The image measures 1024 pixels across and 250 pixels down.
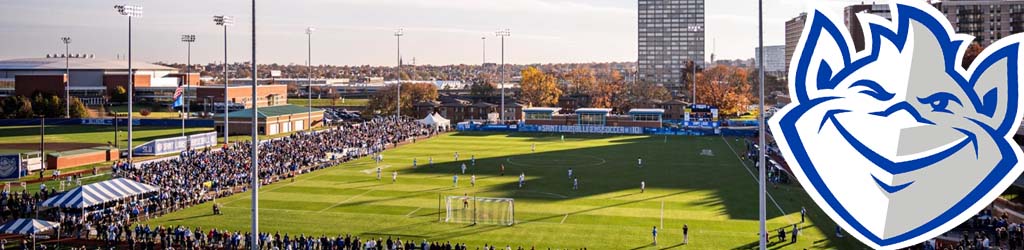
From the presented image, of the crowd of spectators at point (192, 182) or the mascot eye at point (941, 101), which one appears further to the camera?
the crowd of spectators at point (192, 182)

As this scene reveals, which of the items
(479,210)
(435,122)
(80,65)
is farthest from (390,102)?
(479,210)

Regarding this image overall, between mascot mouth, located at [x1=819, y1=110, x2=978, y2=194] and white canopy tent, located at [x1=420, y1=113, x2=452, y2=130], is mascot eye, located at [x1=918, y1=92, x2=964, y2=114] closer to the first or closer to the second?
mascot mouth, located at [x1=819, y1=110, x2=978, y2=194]

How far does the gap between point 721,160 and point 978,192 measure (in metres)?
41.2

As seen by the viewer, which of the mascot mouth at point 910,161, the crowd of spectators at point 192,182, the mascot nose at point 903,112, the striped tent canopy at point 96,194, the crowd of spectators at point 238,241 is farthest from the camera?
the striped tent canopy at point 96,194

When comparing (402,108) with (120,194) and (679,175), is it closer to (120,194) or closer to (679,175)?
(679,175)

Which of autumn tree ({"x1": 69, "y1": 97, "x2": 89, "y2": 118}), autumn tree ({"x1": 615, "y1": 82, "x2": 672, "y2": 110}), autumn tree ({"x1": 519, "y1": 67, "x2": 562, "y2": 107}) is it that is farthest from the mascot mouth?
autumn tree ({"x1": 519, "y1": 67, "x2": 562, "y2": 107})

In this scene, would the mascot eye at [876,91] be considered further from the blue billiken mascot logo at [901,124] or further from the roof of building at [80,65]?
the roof of building at [80,65]

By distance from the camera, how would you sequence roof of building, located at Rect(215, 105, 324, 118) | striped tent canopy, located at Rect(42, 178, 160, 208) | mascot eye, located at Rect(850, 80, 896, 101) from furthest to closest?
roof of building, located at Rect(215, 105, 324, 118) < striped tent canopy, located at Rect(42, 178, 160, 208) < mascot eye, located at Rect(850, 80, 896, 101)

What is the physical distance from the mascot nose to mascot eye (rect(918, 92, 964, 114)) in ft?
1.05

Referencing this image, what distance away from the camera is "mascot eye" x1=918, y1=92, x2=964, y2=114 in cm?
1875

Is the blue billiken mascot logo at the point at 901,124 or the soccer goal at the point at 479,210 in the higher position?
the blue billiken mascot logo at the point at 901,124

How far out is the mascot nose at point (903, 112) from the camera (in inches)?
747

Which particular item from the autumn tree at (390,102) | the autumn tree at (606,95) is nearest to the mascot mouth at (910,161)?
the autumn tree at (390,102)

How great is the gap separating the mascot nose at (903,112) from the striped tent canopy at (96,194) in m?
29.5
